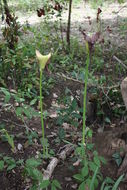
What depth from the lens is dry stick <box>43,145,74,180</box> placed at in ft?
6.19

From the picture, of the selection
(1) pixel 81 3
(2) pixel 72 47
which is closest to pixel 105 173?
(2) pixel 72 47

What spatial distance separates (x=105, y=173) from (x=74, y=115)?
0.47 metres

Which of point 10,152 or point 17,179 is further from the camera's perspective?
point 10,152

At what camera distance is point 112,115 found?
247 cm

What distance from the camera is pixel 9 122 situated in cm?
244

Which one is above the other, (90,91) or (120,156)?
(90,91)

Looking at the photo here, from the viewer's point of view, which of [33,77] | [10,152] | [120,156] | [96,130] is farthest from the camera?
[33,77]

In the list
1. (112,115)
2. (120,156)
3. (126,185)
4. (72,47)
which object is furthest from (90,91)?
(72,47)

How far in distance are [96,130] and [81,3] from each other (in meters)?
6.69

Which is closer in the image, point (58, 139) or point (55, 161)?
point (55, 161)

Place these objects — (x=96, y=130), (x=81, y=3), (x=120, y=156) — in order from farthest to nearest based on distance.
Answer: (x=81, y=3), (x=96, y=130), (x=120, y=156)

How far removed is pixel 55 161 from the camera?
79.2 inches

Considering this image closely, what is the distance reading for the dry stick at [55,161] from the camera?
1.89 m

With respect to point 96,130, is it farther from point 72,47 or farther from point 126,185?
point 72,47
